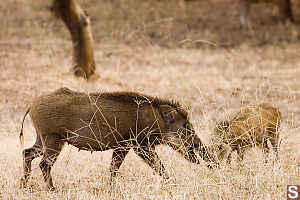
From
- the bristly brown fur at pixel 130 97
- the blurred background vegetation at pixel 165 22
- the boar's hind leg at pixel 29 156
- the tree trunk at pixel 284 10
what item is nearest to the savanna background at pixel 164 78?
the blurred background vegetation at pixel 165 22

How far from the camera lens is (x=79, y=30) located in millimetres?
10102

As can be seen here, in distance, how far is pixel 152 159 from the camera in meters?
5.05

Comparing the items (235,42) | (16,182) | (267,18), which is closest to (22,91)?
(16,182)

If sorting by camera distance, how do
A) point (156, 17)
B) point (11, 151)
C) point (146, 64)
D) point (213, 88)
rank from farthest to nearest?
point (156, 17), point (146, 64), point (213, 88), point (11, 151)

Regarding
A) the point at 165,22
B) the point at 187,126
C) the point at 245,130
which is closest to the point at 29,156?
the point at 187,126

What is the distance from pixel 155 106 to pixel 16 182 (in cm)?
163

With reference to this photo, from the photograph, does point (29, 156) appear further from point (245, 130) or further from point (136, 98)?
point (245, 130)

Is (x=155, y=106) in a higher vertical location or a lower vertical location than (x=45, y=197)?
higher

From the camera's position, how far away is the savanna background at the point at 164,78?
4.59 metres

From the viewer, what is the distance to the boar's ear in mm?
5180

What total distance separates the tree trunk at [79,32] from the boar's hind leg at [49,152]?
16.5 feet

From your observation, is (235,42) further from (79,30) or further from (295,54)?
(79,30)

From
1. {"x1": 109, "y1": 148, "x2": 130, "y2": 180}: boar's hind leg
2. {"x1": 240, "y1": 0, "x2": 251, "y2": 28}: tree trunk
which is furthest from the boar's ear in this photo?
{"x1": 240, "y1": 0, "x2": 251, "y2": 28}: tree trunk

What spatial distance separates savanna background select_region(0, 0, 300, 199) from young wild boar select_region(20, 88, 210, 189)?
0.63ft
